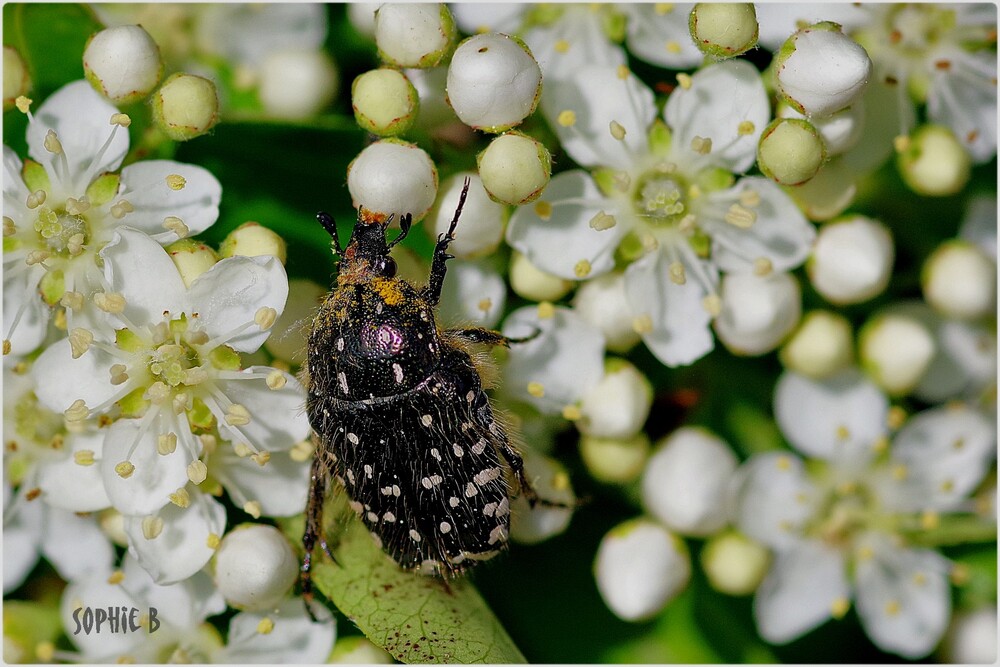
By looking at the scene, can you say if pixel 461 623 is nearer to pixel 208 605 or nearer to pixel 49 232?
pixel 208 605

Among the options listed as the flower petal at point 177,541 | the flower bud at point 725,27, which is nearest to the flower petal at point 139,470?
the flower petal at point 177,541

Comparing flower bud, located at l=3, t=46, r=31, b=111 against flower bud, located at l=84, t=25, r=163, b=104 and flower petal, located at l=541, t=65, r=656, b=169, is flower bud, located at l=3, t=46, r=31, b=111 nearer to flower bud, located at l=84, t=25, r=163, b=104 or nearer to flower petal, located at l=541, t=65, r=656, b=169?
flower bud, located at l=84, t=25, r=163, b=104

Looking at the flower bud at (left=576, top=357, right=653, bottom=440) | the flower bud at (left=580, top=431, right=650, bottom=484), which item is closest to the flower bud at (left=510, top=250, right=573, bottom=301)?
the flower bud at (left=576, top=357, right=653, bottom=440)

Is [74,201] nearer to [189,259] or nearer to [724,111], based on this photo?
[189,259]

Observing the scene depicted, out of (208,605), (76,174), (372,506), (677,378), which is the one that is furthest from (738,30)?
(208,605)

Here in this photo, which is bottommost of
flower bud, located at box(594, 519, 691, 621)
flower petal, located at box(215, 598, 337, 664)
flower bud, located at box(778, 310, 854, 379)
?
flower petal, located at box(215, 598, 337, 664)

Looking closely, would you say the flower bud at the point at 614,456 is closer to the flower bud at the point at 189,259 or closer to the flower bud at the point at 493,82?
the flower bud at the point at 493,82

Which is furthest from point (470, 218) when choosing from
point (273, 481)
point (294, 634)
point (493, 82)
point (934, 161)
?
point (934, 161)
